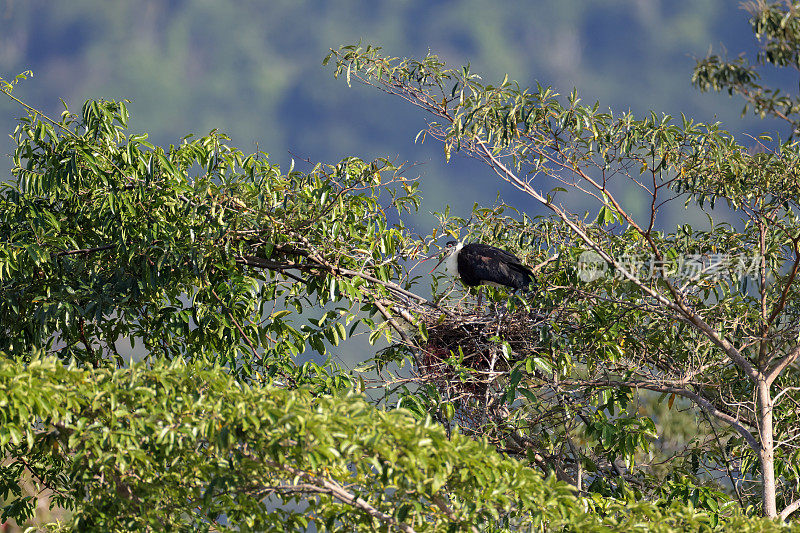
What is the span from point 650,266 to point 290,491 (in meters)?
2.83

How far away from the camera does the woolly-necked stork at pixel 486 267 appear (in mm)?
6463

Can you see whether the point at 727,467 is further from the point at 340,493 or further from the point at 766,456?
the point at 340,493

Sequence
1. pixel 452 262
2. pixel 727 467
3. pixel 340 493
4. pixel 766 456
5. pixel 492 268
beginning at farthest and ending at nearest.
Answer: pixel 452 262 < pixel 492 268 < pixel 727 467 < pixel 766 456 < pixel 340 493

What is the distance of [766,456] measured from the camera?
508 cm

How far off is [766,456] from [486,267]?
8.27 feet

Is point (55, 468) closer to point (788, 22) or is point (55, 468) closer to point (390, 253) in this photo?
point (390, 253)

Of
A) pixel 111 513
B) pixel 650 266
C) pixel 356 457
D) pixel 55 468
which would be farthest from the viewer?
pixel 55 468

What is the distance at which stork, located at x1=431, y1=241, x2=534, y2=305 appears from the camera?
646cm

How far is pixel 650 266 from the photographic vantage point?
5.30 m

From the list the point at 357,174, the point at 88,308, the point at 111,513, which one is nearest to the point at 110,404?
the point at 111,513

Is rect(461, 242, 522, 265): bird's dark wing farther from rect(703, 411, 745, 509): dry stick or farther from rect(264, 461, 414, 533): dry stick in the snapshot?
rect(264, 461, 414, 533): dry stick

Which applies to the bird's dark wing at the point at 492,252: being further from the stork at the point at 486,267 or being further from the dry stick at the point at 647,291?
the dry stick at the point at 647,291

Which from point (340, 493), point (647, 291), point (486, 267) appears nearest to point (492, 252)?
point (486, 267)

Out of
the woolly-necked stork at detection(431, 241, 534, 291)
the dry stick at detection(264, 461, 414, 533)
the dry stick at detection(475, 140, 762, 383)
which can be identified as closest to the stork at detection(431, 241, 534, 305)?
the woolly-necked stork at detection(431, 241, 534, 291)
